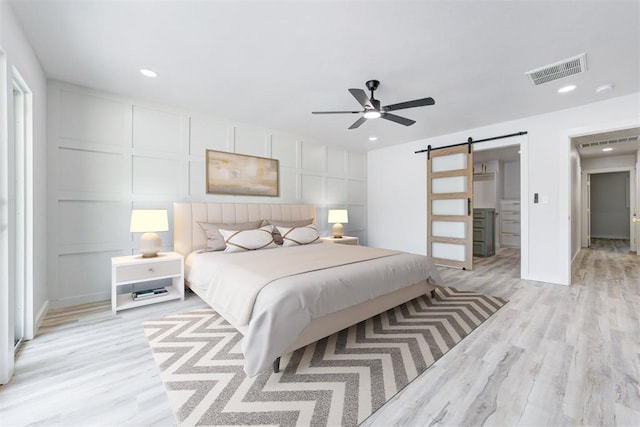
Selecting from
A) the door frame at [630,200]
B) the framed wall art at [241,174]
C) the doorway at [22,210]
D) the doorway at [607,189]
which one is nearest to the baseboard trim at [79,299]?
the doorway at [22,210]

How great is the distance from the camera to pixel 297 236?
3926mm

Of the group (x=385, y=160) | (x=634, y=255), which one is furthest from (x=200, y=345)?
(x=634, y=255)

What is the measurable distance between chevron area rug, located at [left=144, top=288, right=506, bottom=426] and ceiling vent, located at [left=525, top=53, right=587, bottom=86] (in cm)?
246

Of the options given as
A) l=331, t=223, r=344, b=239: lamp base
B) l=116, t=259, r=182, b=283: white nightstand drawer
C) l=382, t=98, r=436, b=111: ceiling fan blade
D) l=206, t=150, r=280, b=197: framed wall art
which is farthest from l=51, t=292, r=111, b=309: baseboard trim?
l=382, t=98, r=436, b=111: ceiling fan blade

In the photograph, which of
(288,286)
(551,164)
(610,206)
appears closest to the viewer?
(288,286)

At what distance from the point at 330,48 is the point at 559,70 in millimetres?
2287

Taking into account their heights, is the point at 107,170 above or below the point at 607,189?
below

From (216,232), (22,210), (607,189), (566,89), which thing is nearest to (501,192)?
(607,189)

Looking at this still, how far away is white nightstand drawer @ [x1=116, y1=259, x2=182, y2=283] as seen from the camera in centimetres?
277

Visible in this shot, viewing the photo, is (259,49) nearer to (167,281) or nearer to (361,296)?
(361,296)

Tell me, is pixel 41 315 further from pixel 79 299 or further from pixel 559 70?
pixel 559 70

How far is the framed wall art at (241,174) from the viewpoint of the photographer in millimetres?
3896

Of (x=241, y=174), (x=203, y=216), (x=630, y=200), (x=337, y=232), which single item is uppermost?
(x=241, y=174)

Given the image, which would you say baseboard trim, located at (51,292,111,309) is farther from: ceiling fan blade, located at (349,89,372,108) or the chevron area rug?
ceiling fan blade, located at (349,89,372,108)
